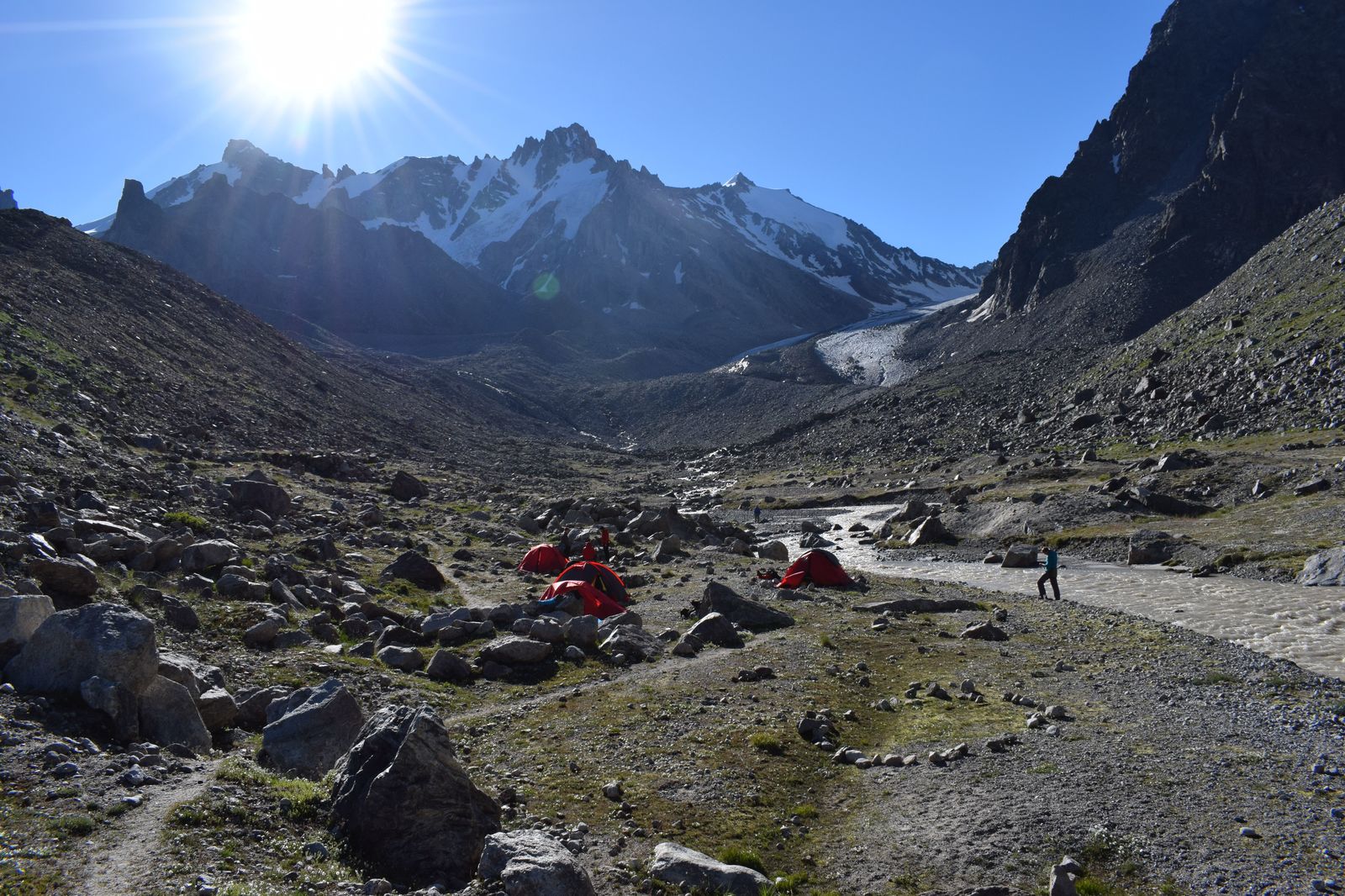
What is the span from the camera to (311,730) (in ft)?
41.1

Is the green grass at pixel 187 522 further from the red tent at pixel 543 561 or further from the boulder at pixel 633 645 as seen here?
the boulder at pixel 633 645

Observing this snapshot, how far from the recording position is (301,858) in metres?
9.43

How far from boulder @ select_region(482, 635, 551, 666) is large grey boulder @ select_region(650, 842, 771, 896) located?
32.6 feet

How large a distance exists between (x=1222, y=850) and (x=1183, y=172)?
575 feet

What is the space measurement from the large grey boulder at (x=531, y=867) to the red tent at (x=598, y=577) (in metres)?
18.9

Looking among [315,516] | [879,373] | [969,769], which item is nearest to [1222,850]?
[969,769]

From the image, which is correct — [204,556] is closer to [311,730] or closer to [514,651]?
[514,651]

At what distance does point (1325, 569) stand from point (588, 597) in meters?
26.6

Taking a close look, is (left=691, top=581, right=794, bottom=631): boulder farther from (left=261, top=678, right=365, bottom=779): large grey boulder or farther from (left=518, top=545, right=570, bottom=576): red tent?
(left=261, top=678, right=365, bottom=779): large grey boulder

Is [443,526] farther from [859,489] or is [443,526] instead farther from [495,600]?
[859,489]

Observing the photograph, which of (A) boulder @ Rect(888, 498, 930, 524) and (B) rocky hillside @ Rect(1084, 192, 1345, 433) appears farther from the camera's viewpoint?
(B) rocky hillside @ Rect(1084, 192, 1345, 433)

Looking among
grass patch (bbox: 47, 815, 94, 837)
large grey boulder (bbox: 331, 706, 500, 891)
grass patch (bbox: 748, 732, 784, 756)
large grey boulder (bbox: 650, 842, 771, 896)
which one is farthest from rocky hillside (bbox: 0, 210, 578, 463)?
large grey boulder (bbox: 650, 842, 771, 896)

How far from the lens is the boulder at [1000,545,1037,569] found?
1608 inches

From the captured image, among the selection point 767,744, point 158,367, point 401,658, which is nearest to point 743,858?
point 767,744
